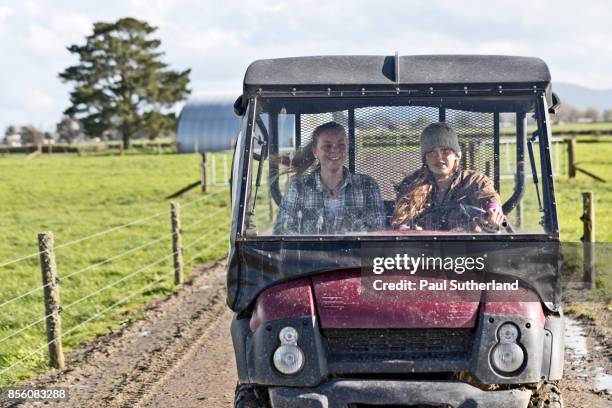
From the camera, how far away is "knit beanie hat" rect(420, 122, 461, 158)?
18.8 feet

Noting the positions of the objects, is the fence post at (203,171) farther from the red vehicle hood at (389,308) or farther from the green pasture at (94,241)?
the red vehicle hood at (389,308)

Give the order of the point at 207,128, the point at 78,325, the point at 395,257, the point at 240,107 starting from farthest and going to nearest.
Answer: the point at 207,128
the point at 78,325
the point at 240,107
the point at 395,257

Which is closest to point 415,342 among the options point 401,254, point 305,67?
point 401,254

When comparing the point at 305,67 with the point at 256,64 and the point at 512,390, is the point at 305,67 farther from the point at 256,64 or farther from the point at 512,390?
the point at 512,390

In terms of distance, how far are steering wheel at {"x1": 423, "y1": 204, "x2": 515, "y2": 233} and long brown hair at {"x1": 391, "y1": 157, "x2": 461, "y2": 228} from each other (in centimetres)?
8

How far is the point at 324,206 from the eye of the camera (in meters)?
5.71

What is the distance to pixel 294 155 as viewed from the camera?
5949 millimetres

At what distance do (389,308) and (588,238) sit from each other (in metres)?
7.00

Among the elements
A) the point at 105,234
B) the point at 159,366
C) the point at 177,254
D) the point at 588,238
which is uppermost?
the point at 588,238

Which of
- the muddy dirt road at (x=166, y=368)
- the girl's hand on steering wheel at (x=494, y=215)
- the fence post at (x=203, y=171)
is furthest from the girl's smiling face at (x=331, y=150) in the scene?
the fence post at (x=203, y=171)

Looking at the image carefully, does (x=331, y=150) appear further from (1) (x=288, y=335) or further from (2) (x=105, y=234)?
(2) (x=105, y=234)

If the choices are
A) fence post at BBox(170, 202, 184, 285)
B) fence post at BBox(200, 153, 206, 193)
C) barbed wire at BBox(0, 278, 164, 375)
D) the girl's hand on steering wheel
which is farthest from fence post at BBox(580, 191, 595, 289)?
fence post at BBox(200, 153, 206, 193)

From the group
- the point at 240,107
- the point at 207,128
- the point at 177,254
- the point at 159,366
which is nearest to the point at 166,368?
the point at 159,366

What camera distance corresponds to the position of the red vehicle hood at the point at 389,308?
504cm
